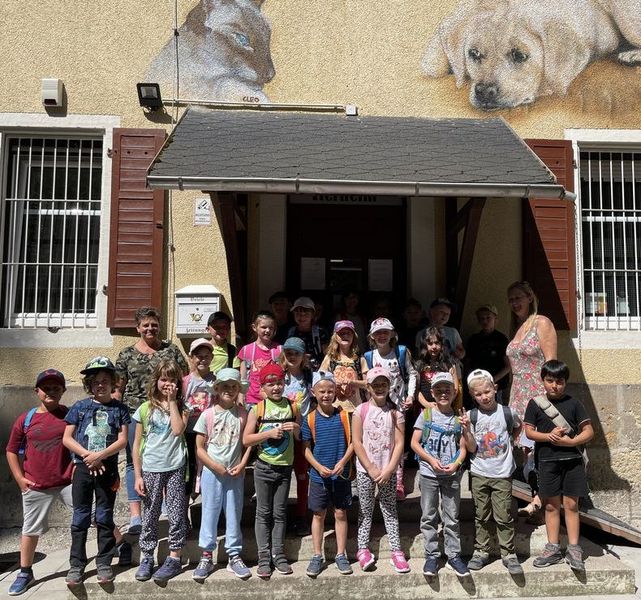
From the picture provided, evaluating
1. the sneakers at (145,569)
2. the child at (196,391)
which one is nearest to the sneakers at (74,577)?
the sneakers at (145,569)

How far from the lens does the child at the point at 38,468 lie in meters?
4.23

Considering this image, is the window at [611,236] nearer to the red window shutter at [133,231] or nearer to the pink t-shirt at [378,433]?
the pink t-shirt at [378,433]

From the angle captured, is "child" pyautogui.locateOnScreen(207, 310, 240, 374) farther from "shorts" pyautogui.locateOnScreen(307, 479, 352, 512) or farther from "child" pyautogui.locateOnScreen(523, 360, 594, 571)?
"child" pyautogui.locateOnScreen(523, 360, 594, 571)

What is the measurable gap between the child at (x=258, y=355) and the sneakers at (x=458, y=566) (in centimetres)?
174

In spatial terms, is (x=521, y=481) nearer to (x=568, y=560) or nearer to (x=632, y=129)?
(x=568, y=560)

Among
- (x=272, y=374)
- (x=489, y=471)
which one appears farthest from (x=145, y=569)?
(x=489, y=471)

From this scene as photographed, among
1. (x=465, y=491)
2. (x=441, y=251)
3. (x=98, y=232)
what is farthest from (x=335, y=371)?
(x=98, y=232)

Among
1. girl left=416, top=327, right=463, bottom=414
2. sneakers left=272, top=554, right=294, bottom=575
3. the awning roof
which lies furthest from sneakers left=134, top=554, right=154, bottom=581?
the awning roof

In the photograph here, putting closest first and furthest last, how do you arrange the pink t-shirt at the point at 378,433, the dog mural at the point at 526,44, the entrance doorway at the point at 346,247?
the pink t-shirt at the point at 378,433 < the dog mural at the point at 526,44 < the entrance doorway at the point at 346,247

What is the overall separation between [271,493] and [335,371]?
3.27 ft

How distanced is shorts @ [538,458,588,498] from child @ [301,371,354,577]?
1.37 m

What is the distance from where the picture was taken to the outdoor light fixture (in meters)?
5.95

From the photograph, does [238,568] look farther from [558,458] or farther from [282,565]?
[558,458]

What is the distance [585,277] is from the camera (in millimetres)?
6285
